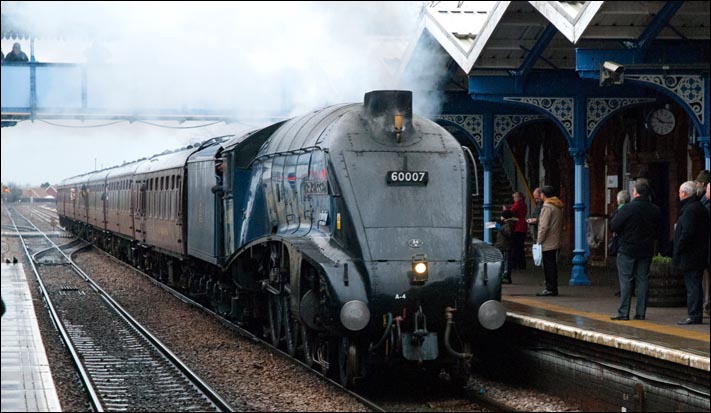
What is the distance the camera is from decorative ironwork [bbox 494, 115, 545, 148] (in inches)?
790

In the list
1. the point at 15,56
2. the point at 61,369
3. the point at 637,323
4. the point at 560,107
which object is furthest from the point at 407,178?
the point at 15,56

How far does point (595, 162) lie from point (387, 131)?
11.9m

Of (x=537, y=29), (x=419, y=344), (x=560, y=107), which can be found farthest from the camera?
(x=537, y=29)

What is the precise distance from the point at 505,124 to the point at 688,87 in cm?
715

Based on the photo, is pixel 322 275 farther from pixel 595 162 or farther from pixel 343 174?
pixel 595 162

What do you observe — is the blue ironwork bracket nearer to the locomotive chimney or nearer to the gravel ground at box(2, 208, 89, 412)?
the gravel ground at box(2, 208, 89, 412)

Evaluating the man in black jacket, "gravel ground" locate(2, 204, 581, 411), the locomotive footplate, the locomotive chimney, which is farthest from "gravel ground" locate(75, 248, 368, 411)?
the man in black jacket

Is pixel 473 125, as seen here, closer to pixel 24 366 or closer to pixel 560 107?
pixel 560 107

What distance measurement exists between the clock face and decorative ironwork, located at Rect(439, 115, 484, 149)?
143 inches

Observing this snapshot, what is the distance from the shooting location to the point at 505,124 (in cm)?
2014

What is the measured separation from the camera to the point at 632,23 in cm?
1384

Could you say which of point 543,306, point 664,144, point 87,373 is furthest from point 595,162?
point 87,373

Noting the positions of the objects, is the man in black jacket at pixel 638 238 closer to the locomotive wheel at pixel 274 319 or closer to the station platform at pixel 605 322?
the station platform at pixel 605 322

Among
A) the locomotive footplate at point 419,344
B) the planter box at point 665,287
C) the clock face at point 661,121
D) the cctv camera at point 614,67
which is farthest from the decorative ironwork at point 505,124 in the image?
the locomotive footplate at point 419,344
